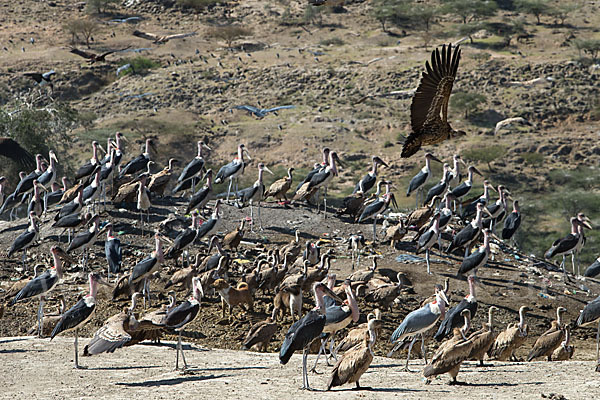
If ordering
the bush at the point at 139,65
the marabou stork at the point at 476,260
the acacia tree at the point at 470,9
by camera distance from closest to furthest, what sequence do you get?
1. the marabou stork at the point at 476,260
2. the bush at the point at 139,65
3. the acacia tree at the point at 470,9

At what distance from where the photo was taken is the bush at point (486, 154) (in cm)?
4741

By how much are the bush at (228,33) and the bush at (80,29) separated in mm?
9726

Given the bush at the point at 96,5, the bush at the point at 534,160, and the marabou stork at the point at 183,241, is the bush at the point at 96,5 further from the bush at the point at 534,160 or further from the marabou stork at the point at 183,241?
the marabou stork at the point at 183,241

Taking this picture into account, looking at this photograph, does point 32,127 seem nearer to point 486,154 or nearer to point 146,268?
point 486,154

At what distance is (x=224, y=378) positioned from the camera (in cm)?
1209

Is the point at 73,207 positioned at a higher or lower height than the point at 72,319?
lower

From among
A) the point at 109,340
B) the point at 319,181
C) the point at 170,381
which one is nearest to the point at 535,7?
the point at 319,181

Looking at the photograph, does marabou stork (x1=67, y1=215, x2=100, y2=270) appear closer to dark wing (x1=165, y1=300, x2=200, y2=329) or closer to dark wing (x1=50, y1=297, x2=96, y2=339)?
dark wing (x1=50, y1=297, x2=96, y2=339)

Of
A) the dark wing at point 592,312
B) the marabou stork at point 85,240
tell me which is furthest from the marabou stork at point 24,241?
the dark wing at point 592,312

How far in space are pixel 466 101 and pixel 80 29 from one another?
32.9 metres

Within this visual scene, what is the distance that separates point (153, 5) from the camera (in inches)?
2948

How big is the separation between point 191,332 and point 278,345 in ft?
5.98

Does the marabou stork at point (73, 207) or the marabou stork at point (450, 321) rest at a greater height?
the marabou stork at point (450, 321)

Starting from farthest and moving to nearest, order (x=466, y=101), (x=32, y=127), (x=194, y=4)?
(x=194, y=4) → (x=466, y=101) → (x=32, y=127)
